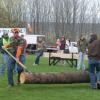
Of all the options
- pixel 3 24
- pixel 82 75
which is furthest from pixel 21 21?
pixel 82 75

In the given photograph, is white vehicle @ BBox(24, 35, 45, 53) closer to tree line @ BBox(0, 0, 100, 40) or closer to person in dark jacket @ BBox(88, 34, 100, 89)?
tree line @ BBox(0, 0, 100, 40)

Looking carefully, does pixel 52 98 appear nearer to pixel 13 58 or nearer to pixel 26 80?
pixel 26 80

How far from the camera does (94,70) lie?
48.7ft

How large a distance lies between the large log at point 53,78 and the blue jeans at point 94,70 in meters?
0.29

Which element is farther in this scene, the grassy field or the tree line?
the tree line

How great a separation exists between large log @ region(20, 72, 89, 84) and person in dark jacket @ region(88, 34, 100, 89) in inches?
11.9

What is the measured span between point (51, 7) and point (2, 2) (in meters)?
8.04

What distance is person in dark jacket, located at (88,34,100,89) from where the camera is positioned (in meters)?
14.6

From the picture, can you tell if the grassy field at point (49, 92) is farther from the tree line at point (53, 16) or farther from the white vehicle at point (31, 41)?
the tree line at point (53, 16)

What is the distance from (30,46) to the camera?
54219mm

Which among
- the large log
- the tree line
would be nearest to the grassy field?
the large log

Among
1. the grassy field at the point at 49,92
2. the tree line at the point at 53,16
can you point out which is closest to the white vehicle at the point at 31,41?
the tree line at the point at 53,16

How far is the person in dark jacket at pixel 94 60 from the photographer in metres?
14.6

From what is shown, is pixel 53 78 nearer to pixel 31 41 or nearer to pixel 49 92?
pixel 49 92
